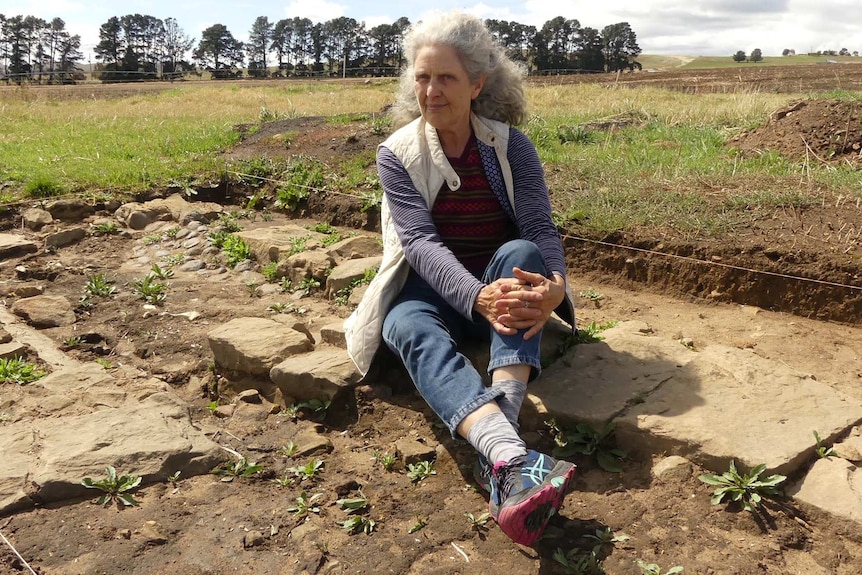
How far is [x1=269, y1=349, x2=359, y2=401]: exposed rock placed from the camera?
3.17m

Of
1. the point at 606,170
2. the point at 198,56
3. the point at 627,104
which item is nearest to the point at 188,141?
the point at 606,170

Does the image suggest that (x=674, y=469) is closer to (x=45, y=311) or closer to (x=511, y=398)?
(x=511, y=398)

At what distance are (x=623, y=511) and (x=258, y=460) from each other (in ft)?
4.57

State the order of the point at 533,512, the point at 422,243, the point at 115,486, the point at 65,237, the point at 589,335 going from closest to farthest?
1. the point at 533,512
2. the point at 115,486
3. the point at 422,243
4. the point at 589,335
5. the point at 65,237

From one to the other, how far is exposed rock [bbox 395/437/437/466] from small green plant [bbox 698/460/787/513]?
3.29ft

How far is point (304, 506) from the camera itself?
2.52 meters

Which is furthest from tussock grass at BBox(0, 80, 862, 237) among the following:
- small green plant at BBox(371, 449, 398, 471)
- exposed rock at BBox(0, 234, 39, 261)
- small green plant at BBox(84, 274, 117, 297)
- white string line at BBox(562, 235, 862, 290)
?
small green plant at BBox(371, 449, 398, 471)

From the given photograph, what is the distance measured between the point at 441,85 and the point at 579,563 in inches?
74.4

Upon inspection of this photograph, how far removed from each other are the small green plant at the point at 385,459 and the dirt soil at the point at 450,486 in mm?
35

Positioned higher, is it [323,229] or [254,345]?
[323,229]

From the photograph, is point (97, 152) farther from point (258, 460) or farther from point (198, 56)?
point (198, 56)

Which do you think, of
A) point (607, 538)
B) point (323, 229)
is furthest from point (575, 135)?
point (607, 538)

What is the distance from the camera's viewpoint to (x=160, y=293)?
15.9 ft

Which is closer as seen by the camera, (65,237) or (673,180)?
(673,180)
